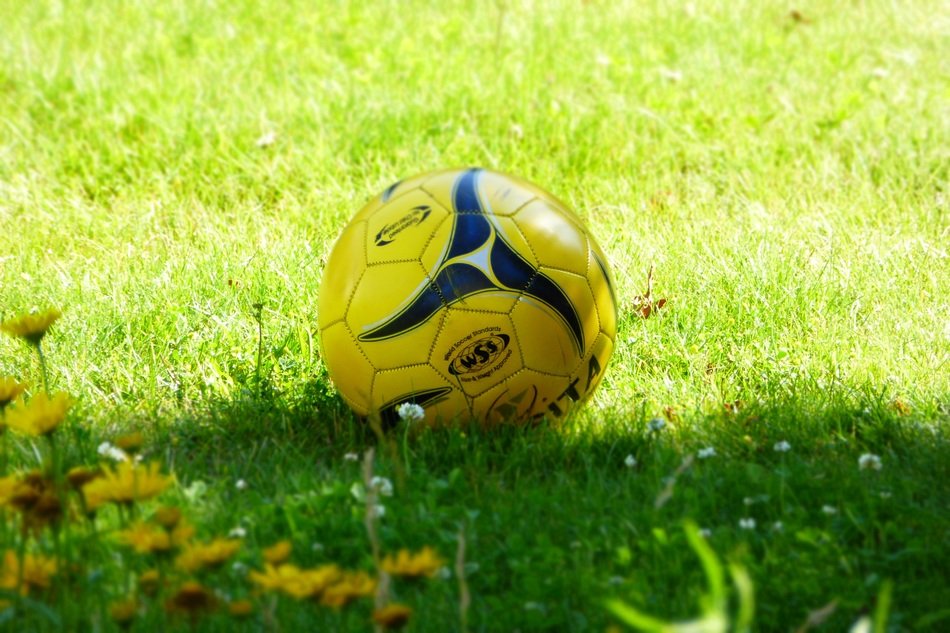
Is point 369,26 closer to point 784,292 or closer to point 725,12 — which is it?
point 725,12

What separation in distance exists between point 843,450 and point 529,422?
1.01 meters

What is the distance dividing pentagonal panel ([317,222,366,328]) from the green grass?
1.35 ft

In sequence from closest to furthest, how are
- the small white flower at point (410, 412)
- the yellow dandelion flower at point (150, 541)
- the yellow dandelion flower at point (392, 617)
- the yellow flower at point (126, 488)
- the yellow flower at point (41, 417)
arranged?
1. the yellow dandelion flower at point (392, 617)
2. the yellow dandelion flower at point (150, 541)
3. the yellow flower at point (126, 488)
4. the yellow flower at point (41, 417)
5. the small white flower at point (410, 412)

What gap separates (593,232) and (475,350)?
6.40 ft

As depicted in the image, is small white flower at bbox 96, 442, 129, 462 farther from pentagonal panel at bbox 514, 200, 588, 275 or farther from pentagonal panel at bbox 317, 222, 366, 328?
pentagonal panel at bbox 514, 200, 588, 275

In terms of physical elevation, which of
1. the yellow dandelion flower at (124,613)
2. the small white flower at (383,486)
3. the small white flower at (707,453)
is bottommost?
the small white flower at (707,453)

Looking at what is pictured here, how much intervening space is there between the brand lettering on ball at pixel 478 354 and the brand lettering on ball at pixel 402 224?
17.2 inches

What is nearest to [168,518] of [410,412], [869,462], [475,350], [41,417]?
[41,417]

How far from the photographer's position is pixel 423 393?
3.35 metres

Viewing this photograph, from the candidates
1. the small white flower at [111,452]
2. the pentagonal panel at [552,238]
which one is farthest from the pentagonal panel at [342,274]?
the small white flower at [111,452]

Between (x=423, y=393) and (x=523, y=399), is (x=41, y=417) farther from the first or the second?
(x=523, y=399)

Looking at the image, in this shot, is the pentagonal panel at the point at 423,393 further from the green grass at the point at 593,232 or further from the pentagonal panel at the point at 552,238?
the pentagonal panel at the point at 552,238

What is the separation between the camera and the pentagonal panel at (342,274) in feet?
11.3

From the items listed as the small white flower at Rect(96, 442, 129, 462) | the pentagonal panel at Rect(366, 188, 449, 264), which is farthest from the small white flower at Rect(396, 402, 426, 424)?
the small white flower at Rect(96, 442, 129, 462)
